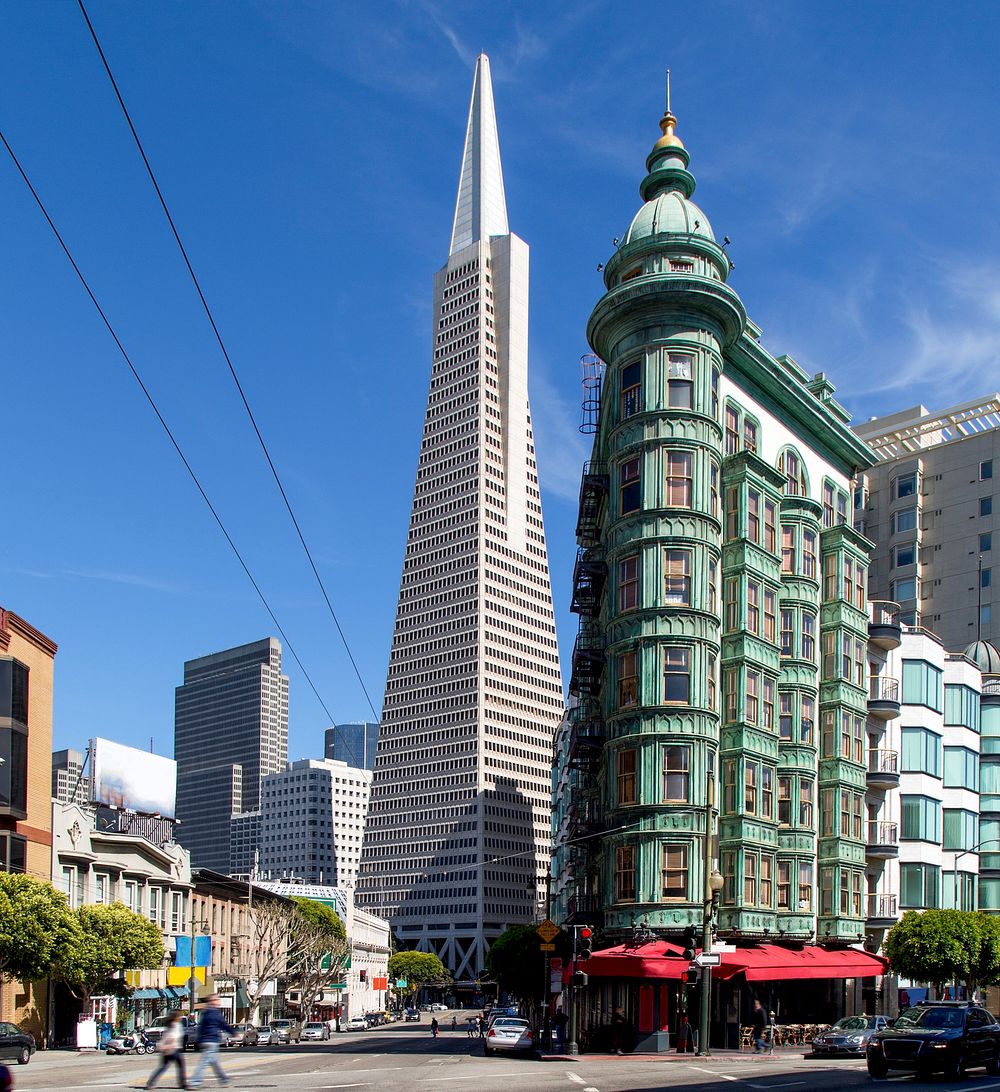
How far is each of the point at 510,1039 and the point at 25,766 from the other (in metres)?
29.4

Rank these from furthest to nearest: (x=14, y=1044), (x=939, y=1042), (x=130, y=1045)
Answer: (x=130, y=1045) < (x=14, y=1044) < (x=939, y=1042)

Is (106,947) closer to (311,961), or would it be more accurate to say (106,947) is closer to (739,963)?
(739,963)

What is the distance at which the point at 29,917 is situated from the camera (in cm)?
5697

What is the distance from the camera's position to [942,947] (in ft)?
224

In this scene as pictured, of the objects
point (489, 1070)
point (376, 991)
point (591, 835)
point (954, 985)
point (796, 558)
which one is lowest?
point (376, 991)

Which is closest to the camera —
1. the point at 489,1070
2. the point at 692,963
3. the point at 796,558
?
the point at 489,1070

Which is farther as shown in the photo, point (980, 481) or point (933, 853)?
point (980, 481)

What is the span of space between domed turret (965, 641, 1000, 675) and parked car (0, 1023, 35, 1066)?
6633 centimetres

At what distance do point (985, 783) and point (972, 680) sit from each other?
7060mm

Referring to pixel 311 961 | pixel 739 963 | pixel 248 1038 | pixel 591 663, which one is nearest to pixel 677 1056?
pixel 739 963

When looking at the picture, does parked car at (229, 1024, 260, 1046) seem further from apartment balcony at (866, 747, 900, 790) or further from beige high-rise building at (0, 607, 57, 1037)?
apartment balcony at (866, 747, 900, 790)

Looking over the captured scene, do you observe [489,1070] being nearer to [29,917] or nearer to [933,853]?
[29,917]

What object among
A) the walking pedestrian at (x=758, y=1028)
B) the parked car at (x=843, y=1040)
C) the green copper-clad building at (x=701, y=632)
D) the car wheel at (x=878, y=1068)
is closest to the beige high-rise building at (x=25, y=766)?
the green copper-clad building at (x=701, y=632)

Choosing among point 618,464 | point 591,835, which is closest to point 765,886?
point 591,835
